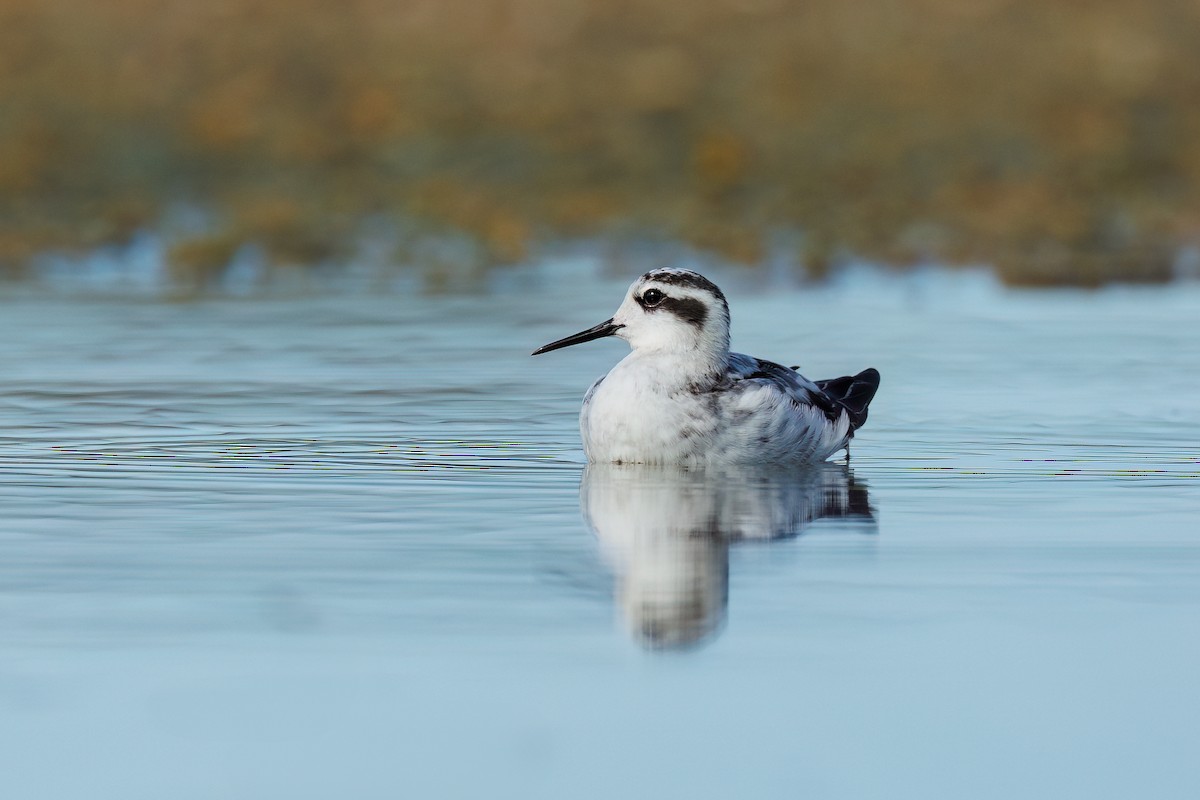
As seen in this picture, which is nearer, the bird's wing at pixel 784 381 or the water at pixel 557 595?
the water at pixel 557 595

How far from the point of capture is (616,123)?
30984mm

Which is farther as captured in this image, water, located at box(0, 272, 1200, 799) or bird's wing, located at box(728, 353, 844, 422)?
bird's wing, located at box(728, 353, 844, 422)

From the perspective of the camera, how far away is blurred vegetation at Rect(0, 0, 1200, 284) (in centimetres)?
2725

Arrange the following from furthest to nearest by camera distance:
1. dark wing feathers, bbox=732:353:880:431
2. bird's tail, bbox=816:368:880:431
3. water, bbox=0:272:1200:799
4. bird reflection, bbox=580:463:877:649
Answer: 1. bird's tail, bbox=816:368:880:431
2. dark wing feathers, bbox=732:353:880:431
3. bird reflection, bbox=580:463:877:649
4. water, bbox=0:272:1200:799

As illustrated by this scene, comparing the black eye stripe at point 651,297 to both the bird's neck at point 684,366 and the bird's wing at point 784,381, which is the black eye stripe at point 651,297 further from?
the bird's wing at point 784,381

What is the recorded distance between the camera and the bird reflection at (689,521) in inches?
287

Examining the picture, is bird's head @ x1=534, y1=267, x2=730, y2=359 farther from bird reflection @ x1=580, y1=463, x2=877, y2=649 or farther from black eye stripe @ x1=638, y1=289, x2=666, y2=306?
bird reflection @ x1=580, y1=463, x2=877, y2=649

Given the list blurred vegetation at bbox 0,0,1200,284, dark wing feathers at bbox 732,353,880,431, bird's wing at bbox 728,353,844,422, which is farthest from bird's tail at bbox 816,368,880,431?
blurred vegetation at bbox 0,0,1200,284

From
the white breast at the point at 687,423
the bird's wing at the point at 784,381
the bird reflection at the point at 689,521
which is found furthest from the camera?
the bird's wing at the point at 784,381

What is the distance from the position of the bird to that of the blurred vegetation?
43.3ft

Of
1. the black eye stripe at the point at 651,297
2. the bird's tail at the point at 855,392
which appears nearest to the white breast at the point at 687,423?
the black eye stripe at the point at 651,297

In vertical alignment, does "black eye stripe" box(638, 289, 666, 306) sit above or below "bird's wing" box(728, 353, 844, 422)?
above

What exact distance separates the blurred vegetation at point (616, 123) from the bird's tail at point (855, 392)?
11.9m

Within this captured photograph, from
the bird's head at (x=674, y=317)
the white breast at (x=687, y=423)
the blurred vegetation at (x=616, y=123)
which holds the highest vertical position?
the blurred vegetation at (x=616, y=123)
